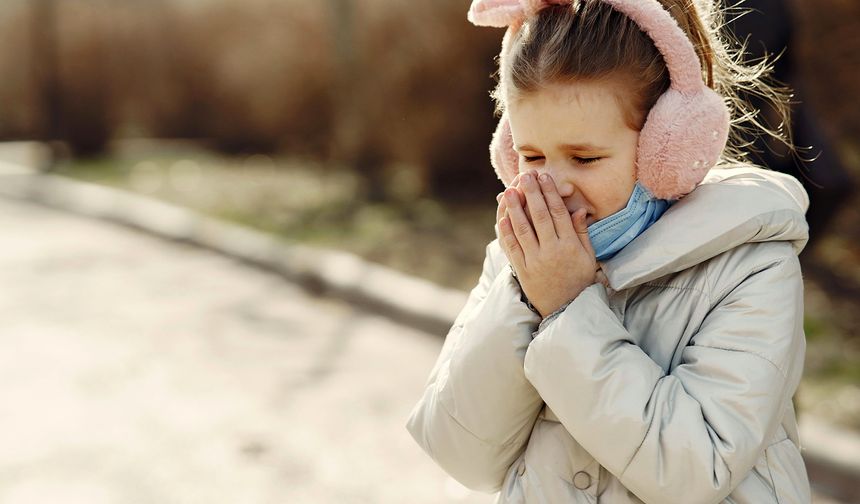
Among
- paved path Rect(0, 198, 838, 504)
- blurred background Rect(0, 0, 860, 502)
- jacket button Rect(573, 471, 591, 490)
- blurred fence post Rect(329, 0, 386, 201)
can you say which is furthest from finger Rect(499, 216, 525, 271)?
blurred fence post Rect(329, 0, 386, 201)

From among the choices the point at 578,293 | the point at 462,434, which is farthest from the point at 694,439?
the point at 462,434

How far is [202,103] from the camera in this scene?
1586 cm

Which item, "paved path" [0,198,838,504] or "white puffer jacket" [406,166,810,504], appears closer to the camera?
"white puffer jacket" [406,166,810,504]

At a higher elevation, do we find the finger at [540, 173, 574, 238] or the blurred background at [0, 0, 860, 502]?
the finger at [540, 173, 574, 238]

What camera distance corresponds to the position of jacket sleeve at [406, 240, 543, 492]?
1.81 meters

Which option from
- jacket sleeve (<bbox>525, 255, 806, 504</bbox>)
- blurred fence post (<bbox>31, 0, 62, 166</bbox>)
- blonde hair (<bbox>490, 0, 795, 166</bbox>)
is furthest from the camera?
blurred fence post (<bbox>31, 0, 62, 166</bbox>)

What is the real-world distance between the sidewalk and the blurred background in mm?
245

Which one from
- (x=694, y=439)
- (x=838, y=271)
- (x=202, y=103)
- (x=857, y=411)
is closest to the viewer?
(x=694, y=439)

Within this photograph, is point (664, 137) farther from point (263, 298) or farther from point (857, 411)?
point (263, 298)

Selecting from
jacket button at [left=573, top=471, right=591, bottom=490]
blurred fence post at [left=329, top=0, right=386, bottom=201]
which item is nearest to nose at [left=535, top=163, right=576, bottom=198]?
jacket button at [left=573, top=471, right=591, bottom=490]

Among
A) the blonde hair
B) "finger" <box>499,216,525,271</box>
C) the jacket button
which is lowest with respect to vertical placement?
the jacket button

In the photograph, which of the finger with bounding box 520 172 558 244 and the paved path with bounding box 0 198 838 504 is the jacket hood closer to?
the finger with bounding box 520 172 558 244

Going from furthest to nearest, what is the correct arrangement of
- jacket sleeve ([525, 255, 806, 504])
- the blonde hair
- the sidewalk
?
the sidewalk → the blonde hair → jacket sleeve ([525, 255, 806, 504])

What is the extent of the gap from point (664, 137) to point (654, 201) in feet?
0.53
